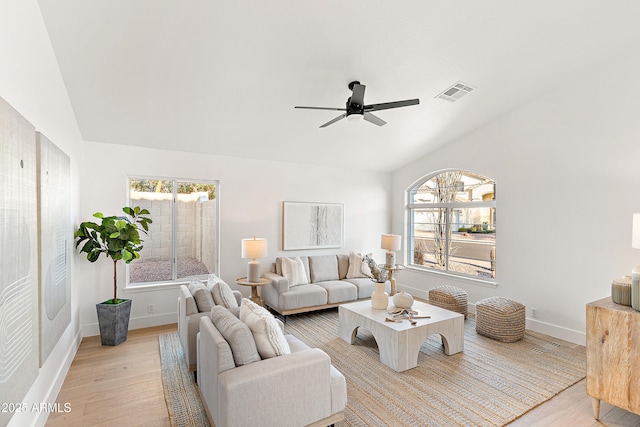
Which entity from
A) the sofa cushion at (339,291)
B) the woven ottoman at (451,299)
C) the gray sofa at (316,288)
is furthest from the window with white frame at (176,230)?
the woven ottoman at (451,299)

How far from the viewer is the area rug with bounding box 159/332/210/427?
2332 mm

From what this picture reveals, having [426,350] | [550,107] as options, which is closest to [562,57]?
[550,107]

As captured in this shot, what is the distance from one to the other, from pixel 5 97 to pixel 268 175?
3664mm

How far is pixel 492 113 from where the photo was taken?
4.47 m

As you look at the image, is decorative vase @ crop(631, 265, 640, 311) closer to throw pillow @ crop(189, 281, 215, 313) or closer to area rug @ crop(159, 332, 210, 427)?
area rug @ crop(159, 332, 210, 427)

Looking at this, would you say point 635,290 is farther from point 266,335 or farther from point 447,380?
point 266,335

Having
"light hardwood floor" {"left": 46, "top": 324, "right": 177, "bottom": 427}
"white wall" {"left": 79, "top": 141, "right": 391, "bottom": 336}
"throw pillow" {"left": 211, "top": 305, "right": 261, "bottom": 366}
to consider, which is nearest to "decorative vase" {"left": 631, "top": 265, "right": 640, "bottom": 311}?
"throw pillow" {"left": 211, "top": 305, "right": 261, "bottom": 366}

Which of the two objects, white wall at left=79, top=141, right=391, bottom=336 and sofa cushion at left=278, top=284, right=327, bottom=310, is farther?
sofa cushion at left=278, top=284, right=327, bottom=310

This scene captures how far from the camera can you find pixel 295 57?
299cm

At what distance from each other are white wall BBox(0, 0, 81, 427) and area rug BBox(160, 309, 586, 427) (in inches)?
34.5

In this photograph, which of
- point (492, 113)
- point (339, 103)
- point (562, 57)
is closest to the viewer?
point (562, 57)

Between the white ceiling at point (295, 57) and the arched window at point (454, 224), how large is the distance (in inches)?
51.5

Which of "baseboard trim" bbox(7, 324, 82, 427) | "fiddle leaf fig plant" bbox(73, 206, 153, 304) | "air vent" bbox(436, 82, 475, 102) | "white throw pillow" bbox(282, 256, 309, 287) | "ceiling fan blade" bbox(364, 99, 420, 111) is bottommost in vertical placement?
"baseboard trim" bbox(7, 324, 82, 427)

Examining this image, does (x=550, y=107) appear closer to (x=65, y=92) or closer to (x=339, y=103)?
(x=339, y=103)
